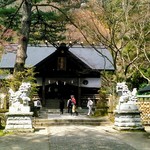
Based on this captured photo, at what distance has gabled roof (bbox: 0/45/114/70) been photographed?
32219 mm

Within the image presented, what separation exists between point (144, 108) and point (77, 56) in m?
15.2

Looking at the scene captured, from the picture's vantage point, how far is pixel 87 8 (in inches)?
1000

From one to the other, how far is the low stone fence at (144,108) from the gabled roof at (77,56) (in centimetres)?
1115

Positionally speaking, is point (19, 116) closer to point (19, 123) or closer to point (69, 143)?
point (19, 123)

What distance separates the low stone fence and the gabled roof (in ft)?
36.6

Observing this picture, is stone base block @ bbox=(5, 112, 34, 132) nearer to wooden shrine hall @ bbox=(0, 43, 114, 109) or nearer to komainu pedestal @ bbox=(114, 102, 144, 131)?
komainu pedestal @ bbox=(114, 102, 144, 131)

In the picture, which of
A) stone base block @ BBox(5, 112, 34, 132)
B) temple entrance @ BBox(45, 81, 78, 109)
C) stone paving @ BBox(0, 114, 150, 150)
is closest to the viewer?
stone paving @ BBox(0, 114, 150, 150)

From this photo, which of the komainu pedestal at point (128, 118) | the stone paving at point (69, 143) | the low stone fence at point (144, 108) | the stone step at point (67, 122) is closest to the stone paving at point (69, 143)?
the stone paving at point (69, 143)

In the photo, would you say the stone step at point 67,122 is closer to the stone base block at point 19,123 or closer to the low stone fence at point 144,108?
the low stone fence at point 144,108

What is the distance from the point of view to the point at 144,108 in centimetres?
1917

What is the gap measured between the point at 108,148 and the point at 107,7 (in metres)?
16.6

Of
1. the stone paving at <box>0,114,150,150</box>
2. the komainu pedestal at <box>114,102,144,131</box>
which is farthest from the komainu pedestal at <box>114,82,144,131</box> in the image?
the stone paving at <box>0,114,150,150</box>

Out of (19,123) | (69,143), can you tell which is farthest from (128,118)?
(69,143)

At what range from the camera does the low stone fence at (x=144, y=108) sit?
18.9 metres
